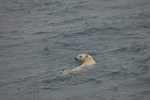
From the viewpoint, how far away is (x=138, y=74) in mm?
13555

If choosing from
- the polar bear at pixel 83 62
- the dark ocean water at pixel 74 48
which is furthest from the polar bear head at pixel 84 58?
the dark ocean water at pixel 74 48

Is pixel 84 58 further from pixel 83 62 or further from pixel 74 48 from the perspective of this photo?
pixel 74 48

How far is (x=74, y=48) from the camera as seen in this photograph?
57.3 ft

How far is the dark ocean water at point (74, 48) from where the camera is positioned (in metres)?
13.2

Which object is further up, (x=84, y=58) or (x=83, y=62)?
(x=84, y=58)

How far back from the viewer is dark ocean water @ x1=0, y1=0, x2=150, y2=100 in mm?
13164

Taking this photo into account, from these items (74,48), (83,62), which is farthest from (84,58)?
(74,48)

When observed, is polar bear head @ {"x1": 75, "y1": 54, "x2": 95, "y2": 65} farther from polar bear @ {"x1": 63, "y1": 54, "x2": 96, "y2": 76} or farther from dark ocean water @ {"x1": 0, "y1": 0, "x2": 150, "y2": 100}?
dark ocean water @ {"x1": 0, "y1": 0, "x2": 150, "y2": 100}

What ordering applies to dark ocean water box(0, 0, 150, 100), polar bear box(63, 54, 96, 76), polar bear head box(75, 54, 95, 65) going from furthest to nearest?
polar bear head box(75, 54, 95, 65)
polar bear box(63, 54, 96, 76)
dark ocean water box(0, 0, 150, 100)

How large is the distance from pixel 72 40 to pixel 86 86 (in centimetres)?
541

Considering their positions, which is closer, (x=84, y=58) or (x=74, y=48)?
(x=84, y=58)

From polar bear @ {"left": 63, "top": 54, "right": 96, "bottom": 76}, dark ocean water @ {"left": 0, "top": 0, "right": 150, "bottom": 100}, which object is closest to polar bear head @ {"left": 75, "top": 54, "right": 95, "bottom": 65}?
polar bear @ {"left": 63, "top": 54, "right": 96, "bottom": 76}

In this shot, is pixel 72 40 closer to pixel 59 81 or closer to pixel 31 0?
pixel 59 81

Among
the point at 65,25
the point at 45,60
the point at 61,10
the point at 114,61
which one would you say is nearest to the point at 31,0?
the point at 61,10
